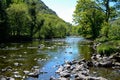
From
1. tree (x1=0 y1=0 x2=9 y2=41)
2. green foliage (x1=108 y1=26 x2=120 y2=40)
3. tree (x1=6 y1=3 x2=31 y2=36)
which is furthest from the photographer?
tree (x1=6 y1=3 x2=31 y2=36)

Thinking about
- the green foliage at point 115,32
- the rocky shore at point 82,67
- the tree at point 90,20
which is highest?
the tree at point 90,20

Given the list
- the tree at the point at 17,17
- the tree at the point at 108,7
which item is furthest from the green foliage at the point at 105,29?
the tree at the point at 17,17

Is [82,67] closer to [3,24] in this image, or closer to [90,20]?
[3,24]

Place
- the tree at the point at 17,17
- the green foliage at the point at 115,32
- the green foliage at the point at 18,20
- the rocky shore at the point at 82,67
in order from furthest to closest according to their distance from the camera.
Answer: the tree at the point at 17,17
the green foliage at the point at 18,20
the green foliage at the point at 115,32
the rocky shore at the point at 82,67

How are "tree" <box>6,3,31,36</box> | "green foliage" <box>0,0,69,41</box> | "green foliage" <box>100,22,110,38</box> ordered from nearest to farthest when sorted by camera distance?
"green foliage" <box>100,22,110,38</box> → "green foliage" <box>0,0,69,41</box> → "tree" <box>6,3,31,36</box>

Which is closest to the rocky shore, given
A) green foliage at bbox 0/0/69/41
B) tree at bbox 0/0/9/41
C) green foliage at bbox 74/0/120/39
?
green foliage at bbox 74/0/120/39

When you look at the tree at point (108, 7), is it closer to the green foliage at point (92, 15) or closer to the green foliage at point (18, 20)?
the green foliage at point (92, 15)

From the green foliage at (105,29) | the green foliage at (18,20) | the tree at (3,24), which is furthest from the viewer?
the green foliage at (18,20)

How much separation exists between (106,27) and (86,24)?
31.4 m

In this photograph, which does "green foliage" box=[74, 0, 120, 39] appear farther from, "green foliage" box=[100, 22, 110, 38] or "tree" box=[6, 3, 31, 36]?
"tree" box=[6, 3, 31, 36]

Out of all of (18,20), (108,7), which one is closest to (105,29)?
(108,7)

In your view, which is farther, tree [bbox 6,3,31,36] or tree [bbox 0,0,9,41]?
tree [bbox 6,3,31,36]

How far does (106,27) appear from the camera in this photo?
5084 cm

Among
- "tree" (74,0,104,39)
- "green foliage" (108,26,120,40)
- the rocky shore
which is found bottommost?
the rocky shore
